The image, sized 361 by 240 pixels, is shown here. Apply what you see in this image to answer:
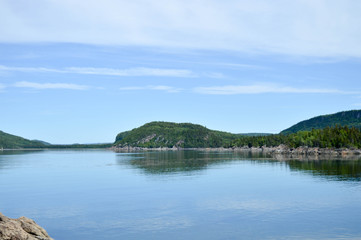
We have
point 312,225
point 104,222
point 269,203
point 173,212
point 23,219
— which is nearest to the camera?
point 23,219

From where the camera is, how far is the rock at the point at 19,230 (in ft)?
102

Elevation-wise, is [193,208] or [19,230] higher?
[19,230]

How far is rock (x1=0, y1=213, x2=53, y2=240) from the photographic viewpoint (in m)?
31.0

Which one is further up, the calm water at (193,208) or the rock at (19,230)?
the rock at (19,230)

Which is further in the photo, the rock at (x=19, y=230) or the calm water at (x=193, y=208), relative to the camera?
the calm water at (x=193, y=208)

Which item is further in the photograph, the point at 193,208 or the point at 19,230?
the point at 193,208

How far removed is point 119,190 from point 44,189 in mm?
18225

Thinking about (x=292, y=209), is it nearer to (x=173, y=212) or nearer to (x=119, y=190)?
(x=173, y=212)

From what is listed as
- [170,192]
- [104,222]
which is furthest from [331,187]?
[104,222]

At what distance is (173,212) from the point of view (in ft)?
187

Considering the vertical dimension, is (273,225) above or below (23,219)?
below

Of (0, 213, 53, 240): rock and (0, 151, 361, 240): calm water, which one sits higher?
(0, 213, 53, 240): rock

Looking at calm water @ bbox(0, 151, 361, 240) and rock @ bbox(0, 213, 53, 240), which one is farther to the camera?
calm water @ bbox(0, 151, 361, 240)

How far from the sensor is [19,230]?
3212cm
